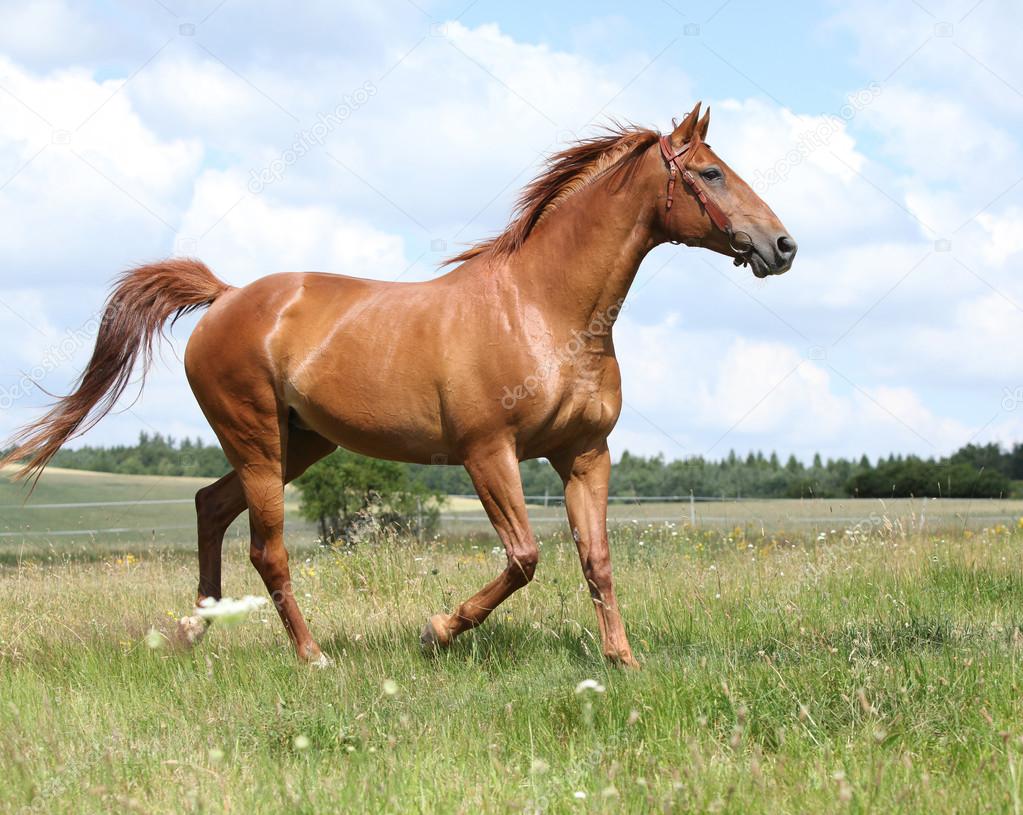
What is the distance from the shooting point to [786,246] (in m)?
4.93

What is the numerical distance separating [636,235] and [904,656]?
8.04 feet

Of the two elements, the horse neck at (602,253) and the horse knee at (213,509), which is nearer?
the horse neck at (602,253)

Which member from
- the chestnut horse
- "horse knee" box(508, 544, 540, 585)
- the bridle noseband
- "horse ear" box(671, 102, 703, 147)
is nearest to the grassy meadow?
"horse knee" box(508, 544, 540, 585)

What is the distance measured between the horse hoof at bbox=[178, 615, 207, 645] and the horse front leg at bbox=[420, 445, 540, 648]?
1622 mm

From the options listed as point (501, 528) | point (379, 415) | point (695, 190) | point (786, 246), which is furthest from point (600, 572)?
point (695, 190)

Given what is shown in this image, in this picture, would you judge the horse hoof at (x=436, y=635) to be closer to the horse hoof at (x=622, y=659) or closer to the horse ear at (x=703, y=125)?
the horse hoof at (x=622, y=659)

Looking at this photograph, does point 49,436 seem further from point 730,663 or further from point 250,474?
point 730,663

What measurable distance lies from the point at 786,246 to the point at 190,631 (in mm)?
4048

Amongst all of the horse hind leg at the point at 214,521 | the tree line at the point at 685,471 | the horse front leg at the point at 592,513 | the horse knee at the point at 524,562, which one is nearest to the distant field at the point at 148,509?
the tree line at the point at 685,471

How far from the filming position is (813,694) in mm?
3875

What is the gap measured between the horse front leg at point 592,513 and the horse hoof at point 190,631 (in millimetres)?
2316

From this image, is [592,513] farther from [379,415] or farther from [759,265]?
[759,265]

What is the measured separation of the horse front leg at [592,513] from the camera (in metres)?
5.29

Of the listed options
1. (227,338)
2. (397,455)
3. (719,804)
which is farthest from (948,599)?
(227,338)
